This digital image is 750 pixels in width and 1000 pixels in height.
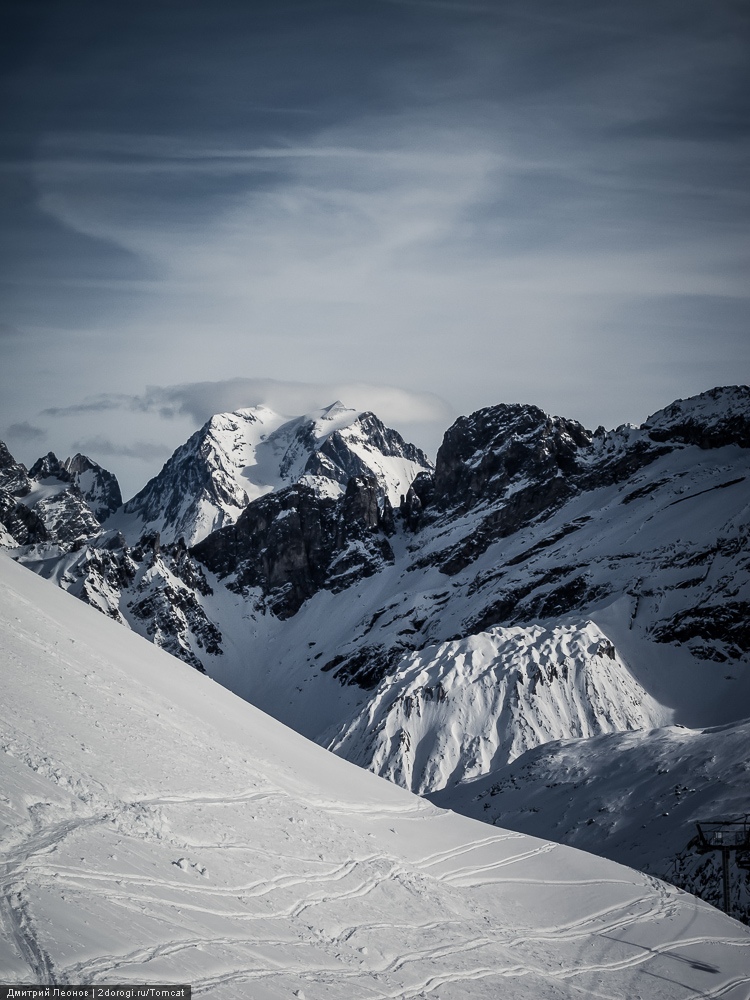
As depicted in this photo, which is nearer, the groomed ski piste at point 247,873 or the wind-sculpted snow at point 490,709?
the groomed ski piste at point 247,873

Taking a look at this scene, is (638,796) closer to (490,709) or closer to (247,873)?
(247,873)

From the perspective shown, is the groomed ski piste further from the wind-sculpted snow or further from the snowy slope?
the wind-sculpted snow

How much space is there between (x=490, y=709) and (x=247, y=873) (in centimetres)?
11571

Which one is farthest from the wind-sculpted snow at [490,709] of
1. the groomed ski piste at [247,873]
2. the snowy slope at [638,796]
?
the groomed ski piste at [247,873]

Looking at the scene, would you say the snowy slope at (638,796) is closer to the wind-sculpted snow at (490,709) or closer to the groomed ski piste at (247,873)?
the groomed ski piste at (247,873)

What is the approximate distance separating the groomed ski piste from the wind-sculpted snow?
9216 cm

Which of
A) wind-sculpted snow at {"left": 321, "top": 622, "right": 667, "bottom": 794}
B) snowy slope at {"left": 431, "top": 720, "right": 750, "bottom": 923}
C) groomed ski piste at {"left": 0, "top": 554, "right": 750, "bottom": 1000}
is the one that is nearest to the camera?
groomed ski piste at {"left": 0, "top": 554, "right": 750, "bottom": 1000}

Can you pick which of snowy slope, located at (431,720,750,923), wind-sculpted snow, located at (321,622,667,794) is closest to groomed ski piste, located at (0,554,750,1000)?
snowy slope, located at (431,720,750,923)

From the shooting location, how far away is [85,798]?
977 inches

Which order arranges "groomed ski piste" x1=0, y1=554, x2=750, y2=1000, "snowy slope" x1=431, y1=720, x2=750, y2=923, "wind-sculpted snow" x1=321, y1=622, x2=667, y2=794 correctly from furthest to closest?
"wind-sculpted snow" x1=321, y1=622, x2=667, y2=794
"snowy slope" x1=431, y1=720, x2=750, y2=923
"groomed ski piste" x1=0, y1=554, x2=750, y2=1000

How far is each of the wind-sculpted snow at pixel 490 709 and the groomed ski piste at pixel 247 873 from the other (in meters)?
92.2

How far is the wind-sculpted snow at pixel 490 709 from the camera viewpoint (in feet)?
431

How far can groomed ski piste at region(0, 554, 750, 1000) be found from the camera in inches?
792

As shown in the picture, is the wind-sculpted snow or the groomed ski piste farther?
the wind-sculpted snow
